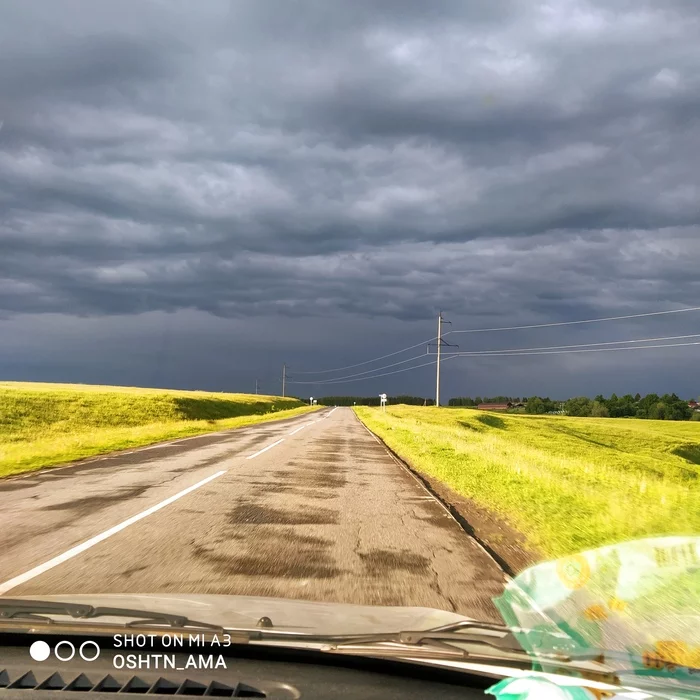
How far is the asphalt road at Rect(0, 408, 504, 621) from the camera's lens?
5777 millimetres

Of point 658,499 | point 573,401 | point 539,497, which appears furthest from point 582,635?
point 573,401

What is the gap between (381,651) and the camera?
125 inches

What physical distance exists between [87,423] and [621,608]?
175ft

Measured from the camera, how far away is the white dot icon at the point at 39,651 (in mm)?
3154

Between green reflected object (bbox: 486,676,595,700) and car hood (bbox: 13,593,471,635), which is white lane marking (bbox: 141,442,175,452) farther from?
green reflected object (bbox: 486,676,595,700)

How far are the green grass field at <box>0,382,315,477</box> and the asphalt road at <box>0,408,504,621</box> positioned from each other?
18.0ft

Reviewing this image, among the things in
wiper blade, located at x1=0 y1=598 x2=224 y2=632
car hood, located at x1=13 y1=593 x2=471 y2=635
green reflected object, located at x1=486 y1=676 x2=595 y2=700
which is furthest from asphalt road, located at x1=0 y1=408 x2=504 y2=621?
green reflected object, located at x1=486 y1=676 x2=595 y2=700

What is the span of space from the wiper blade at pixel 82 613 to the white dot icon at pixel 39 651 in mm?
160

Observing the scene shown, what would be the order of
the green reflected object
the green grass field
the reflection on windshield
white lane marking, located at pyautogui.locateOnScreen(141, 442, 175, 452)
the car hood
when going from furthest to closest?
white lane marking, located at pyautogui.locateOnScreen(141, 442, 175, 452)
the green grass field
the car hood
the reflection on windshield
the green reflected object

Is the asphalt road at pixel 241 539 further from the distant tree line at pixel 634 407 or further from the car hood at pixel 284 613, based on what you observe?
the distant tree line at pixel 634 407

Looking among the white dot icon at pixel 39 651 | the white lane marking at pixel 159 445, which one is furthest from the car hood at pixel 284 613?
the white lane marking at pixel 159 445

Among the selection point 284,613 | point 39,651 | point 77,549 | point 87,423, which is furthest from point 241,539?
point 87,423

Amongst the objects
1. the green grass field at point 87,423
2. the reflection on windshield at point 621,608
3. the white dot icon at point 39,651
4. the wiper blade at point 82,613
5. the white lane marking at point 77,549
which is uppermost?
the wiper blade at point 82,613

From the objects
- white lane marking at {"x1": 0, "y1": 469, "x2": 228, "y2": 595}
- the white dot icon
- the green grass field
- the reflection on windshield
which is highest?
the white dot icon
